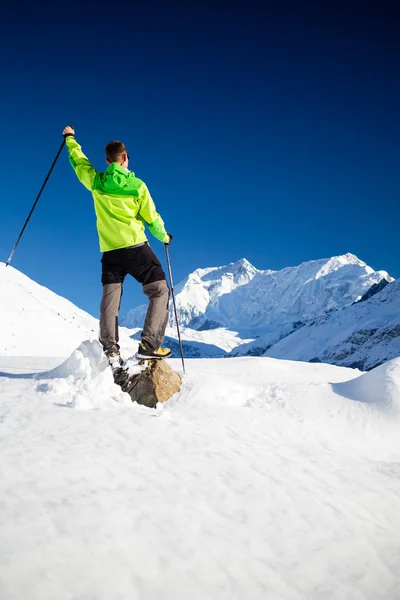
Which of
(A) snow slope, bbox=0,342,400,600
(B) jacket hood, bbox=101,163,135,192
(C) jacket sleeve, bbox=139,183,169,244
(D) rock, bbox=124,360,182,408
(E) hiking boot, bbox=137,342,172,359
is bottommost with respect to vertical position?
(A) snow slope, bbox=0,342,400,600

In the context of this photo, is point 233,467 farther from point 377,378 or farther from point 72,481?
point 377,378

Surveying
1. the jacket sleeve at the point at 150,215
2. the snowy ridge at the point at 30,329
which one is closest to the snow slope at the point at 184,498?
the jacket sleeve at the point at 150,215

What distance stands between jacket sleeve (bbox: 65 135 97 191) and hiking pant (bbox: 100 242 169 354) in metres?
1.17

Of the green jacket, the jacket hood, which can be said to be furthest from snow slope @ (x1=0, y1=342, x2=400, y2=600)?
the jacket hood

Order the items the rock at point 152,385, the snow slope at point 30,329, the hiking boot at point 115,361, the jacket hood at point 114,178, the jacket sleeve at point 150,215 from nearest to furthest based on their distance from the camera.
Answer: the jacket hood at point 114,178 < the rock at point 152,385 < the jacket sleeve at point 150,215 < the hiking boot at point 115,361 < the snow slope at point 30,329

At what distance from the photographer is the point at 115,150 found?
641 centimetres

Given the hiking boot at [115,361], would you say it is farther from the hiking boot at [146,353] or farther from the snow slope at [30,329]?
the snow slope at [30,329]

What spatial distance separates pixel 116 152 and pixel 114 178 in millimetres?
542

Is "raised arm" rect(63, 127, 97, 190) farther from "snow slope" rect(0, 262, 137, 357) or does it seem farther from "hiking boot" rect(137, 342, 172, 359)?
"snow slope" rect(0, 262, 137, 357)

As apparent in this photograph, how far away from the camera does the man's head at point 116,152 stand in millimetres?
6414

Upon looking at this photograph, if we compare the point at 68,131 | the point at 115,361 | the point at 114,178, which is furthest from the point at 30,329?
the point at 114,178

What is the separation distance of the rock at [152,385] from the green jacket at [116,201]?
82.3 inches

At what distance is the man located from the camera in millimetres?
6332

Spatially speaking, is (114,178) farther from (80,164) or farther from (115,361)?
(115,361)
